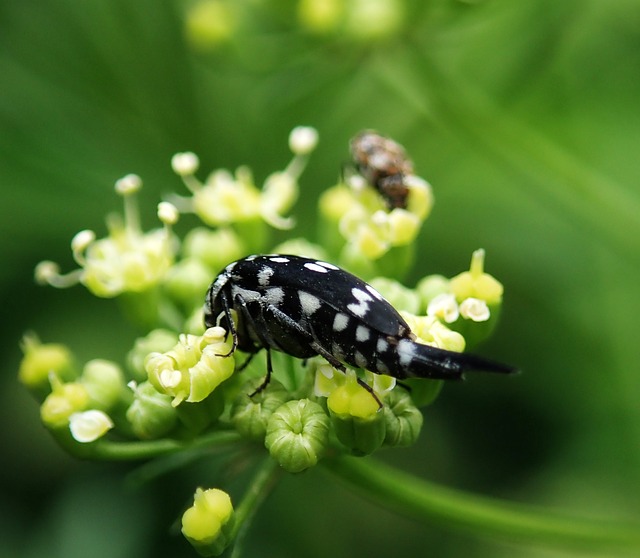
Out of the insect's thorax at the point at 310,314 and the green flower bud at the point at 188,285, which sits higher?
the green flower bud at the point at 188,285

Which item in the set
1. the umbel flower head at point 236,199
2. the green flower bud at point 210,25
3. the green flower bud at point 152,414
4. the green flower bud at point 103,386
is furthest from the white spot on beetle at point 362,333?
the green flower bud at point 210,25

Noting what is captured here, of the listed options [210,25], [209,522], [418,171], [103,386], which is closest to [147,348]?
[103,386]

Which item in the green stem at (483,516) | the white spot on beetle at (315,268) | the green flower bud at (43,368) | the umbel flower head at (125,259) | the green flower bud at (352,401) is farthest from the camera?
the umbel flower head at (125,259)

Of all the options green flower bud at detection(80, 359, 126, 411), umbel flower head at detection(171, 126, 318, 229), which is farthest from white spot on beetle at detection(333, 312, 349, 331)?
umbel flower head at detection(171, 126, 318, 229)

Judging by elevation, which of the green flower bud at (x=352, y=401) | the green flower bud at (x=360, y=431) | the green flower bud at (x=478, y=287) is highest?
the green flower bud at (x=478, y=287)

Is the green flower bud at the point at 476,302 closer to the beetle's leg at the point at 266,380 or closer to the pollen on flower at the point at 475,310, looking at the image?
the pollen on flower at the point at 475,310

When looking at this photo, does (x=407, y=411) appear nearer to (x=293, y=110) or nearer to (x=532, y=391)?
(x=532, y=391)
